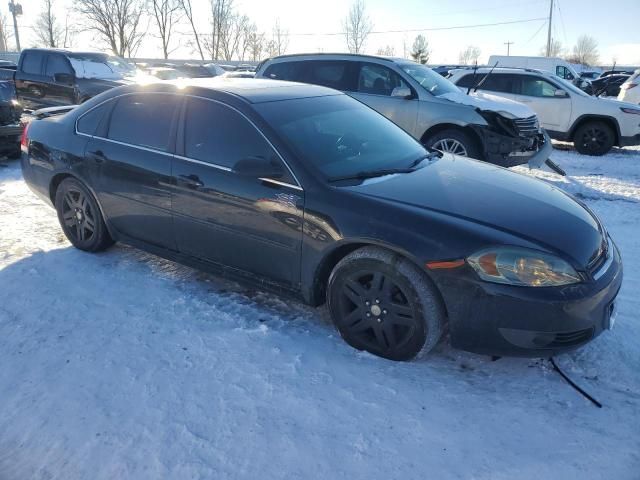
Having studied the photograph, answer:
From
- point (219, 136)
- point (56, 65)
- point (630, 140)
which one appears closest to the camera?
point (219, 136)

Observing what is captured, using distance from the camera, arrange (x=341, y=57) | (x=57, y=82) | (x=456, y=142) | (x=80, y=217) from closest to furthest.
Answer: (x=80, y=217), (x=456, y=142), (x=341, y=57), (x=57, y=82)

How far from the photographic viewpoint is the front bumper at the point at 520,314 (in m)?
2.66

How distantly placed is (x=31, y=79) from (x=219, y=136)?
406 inches

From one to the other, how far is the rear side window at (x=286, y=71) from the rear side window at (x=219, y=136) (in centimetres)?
487

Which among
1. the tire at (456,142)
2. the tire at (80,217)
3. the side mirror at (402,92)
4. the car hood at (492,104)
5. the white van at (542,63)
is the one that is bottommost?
the tire at (80,217)

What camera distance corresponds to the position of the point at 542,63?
2012 cm

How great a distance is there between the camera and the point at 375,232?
2924mm

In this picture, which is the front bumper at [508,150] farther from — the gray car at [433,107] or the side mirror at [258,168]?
the side mirror at [258,168]

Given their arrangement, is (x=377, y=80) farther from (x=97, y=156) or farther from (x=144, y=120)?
(x=97, y=156)

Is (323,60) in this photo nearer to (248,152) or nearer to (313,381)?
(248,152)

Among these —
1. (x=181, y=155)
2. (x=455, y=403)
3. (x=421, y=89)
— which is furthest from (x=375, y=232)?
(x=421, y=89)

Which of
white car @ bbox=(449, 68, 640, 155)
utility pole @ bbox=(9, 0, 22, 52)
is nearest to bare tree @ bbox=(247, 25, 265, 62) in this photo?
utility pole @ bbox=(9, 0, 22, 52)

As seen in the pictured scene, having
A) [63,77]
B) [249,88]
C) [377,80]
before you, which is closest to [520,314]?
[249,88]

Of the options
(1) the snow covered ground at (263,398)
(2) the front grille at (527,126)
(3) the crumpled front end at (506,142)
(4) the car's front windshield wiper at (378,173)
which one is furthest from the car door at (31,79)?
(4) the car's front windshield wiper at (378,173)
